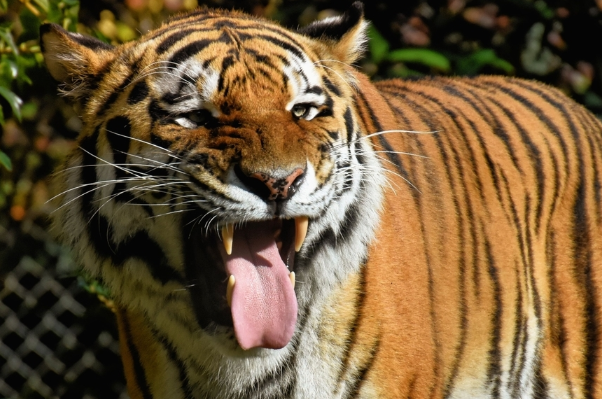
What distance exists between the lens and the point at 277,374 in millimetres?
1932

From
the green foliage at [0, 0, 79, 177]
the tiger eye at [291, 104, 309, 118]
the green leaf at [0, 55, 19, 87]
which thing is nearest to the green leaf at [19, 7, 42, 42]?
the green foliage at [0, 0, 79, 177]

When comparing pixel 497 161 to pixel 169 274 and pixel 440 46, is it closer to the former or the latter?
pixel 169 274

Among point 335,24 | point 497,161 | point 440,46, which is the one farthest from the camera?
point 440,46

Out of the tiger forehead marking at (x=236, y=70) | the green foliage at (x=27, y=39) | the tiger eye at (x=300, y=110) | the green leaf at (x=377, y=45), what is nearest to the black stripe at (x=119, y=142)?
the tiger forehead marking at (x=236, y=70)

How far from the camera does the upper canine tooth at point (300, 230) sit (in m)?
1.80

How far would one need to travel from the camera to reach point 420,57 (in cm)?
346

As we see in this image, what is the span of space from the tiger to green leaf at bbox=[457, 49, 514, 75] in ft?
4.12

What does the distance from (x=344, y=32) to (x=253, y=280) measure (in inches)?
24.0

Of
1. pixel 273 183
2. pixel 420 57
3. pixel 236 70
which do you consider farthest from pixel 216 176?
pixel 420 57

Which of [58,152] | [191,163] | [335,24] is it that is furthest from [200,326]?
[58,152]

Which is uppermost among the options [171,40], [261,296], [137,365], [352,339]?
[171,40]

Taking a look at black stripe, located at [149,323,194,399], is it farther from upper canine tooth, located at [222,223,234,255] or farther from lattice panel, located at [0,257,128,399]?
lattice panel, located at [0,257,128,399]

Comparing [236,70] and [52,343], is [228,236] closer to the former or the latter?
[236,70]

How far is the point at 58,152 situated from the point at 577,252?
2.15 m
